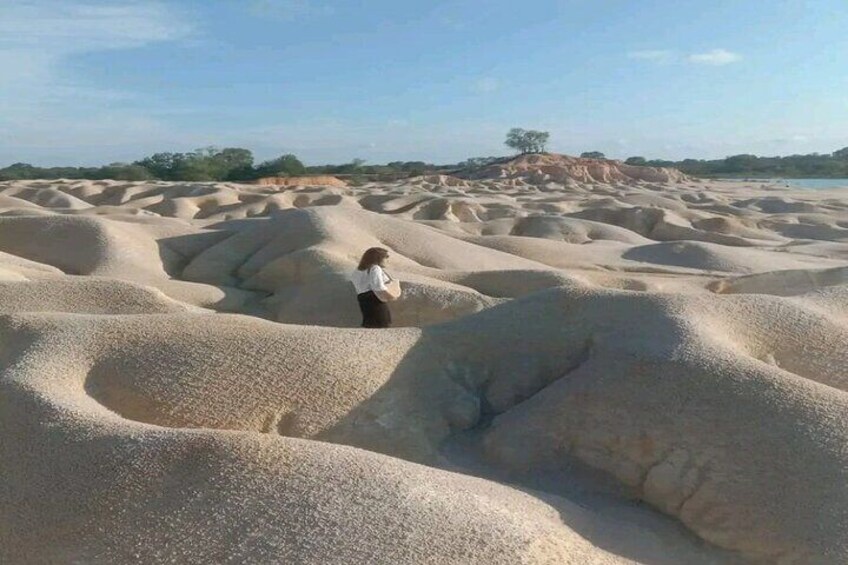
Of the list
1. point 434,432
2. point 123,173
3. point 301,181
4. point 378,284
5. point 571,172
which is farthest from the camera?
point 571,172

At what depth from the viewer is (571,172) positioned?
46250 millimetres

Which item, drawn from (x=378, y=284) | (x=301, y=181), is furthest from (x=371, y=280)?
(x=301, y=181)

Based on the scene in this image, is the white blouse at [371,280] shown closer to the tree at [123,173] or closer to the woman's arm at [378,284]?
the woman's arm at [378,284]

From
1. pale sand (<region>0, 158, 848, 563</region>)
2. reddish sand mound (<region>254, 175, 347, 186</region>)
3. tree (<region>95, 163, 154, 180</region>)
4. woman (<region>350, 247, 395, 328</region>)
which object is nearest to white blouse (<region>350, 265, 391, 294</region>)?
woman (<region>350, 247, 395, 328</region>)

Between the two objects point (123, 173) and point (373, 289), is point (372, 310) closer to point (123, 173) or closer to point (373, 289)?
point (373, 289)

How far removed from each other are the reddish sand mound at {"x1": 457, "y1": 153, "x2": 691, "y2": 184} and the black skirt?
127 ft

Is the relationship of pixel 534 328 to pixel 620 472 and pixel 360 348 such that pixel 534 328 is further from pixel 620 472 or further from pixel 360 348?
pixel 620 472

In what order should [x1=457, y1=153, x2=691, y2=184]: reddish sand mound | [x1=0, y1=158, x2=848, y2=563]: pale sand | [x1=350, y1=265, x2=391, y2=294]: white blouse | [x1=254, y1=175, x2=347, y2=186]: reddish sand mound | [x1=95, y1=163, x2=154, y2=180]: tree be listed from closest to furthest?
[x1=0, y1=158, x2=848, y2=563]: pale sand < [x1=350, y1=265, x2=391, y2=294]: white blouse < [x1=254, y1=175, x2=347, y2=186]: reddish sand mound < [x1=95, y1=163, x2=154, y2=180]: tree < [x1=457, y1=153, x2=691, y2=184]: reddish sand mound

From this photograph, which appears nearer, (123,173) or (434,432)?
(434,432)

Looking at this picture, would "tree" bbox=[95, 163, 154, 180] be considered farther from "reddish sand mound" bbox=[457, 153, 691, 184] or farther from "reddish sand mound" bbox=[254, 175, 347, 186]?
"reddish sand mound" bbox=[457, 153, 691, 184]

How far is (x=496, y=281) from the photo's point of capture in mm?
7227

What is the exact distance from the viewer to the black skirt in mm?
5504

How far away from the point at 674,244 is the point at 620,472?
8307mm

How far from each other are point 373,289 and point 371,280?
0.06 metres
